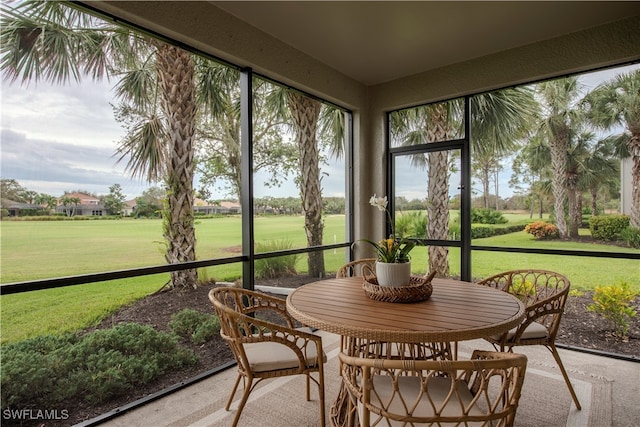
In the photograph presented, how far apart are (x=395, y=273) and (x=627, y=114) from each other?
2.90m

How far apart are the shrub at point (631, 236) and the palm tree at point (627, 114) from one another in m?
0.05

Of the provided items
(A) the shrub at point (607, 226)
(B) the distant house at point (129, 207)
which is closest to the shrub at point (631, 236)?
(A) the shrub at point (607, 226)

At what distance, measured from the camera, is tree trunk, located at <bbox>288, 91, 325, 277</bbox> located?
4.00 meters

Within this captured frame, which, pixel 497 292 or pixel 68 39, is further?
pixel 68 39

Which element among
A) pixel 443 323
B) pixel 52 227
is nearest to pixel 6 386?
pixel 52 227

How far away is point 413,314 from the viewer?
5.50ft

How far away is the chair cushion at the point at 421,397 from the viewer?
1.30 m

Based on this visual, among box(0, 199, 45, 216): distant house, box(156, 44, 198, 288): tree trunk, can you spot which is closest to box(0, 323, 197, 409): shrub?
box(156, 44, 198, 288): tree trunk

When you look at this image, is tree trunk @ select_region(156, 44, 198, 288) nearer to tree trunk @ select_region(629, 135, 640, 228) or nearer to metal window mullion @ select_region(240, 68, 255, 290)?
metal window mullion @ select_region(240, 68, 255, 290)

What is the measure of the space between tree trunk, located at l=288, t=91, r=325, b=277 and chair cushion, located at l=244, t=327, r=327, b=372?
2016 millimetres

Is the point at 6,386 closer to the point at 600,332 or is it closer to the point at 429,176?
the point at 429,176

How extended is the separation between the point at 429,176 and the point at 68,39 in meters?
3.71

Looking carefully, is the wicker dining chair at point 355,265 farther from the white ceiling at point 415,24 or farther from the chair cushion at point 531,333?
the white ceiling at point 415,24

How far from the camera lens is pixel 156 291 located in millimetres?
2934
